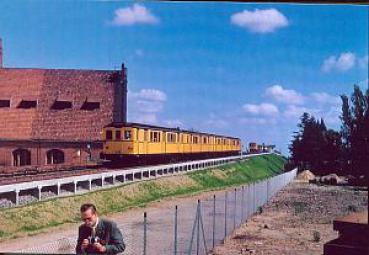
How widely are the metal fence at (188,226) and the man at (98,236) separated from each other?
60 centimetres

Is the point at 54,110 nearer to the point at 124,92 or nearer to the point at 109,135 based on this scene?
the point at 109,135

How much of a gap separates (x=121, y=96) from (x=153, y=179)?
13.9 feet

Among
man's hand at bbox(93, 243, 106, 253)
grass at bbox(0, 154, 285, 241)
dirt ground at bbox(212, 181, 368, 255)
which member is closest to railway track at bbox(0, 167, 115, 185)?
grass at bbox(0, 154, 285, 241)

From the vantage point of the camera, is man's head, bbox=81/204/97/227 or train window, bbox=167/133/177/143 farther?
train window, bbox=167/133/177/143

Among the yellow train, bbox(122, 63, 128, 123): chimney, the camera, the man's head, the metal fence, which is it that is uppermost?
bbox(122, 63, 128, 123): chimney

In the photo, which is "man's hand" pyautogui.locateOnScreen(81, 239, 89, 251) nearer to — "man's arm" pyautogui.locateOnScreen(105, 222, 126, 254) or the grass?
"man's arm" pyautogui.locateOnScreen(105, 222, 126, 254)

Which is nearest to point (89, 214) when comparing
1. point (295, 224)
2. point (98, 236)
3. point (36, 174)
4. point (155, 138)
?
point (98, 236)

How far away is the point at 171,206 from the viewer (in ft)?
30.6

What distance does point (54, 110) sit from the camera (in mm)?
6477

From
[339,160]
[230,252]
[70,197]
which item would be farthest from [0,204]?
[339,160]

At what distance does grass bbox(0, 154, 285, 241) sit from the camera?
678 cm

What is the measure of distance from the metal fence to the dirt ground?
23 cm

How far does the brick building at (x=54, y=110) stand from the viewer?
20.0 ft

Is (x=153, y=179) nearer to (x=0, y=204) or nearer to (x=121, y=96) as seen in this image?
(x=0, y=204)
